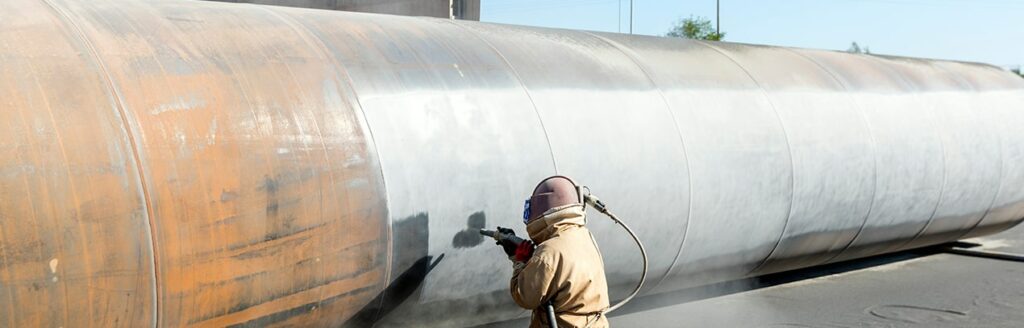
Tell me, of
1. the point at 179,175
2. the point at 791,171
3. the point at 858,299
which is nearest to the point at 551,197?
the point at 179,175

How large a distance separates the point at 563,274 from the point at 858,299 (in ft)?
16.0

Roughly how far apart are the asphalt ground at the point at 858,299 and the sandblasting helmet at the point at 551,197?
2.46 m

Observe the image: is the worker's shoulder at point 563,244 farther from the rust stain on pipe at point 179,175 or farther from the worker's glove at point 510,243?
the rust stain on pipe at point 179,175

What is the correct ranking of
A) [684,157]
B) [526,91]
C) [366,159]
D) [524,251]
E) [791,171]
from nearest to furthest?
[524,251] → [366,159] → [526,91] → [684,157] → [791,171]

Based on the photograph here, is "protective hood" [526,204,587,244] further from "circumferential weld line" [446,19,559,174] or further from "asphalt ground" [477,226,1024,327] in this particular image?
"asphalt ground" [477,226,1024,327]

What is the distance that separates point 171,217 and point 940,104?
7.61 metres

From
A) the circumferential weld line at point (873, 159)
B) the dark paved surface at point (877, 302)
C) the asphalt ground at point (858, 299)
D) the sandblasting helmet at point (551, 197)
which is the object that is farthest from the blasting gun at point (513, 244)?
the circumferential weld line at point (873, 159)

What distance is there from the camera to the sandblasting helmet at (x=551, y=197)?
4.40 m

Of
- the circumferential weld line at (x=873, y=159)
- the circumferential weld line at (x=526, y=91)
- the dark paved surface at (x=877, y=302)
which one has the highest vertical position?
the circumferential weld line at (x=526, y=91)

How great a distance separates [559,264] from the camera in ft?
13.8

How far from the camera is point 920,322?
752cm

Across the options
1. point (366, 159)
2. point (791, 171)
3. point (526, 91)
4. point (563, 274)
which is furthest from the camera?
point (791, 171)

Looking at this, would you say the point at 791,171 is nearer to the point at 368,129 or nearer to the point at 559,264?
the point at 368,129

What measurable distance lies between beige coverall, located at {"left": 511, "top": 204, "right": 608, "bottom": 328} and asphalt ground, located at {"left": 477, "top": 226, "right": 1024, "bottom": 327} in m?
2.45
